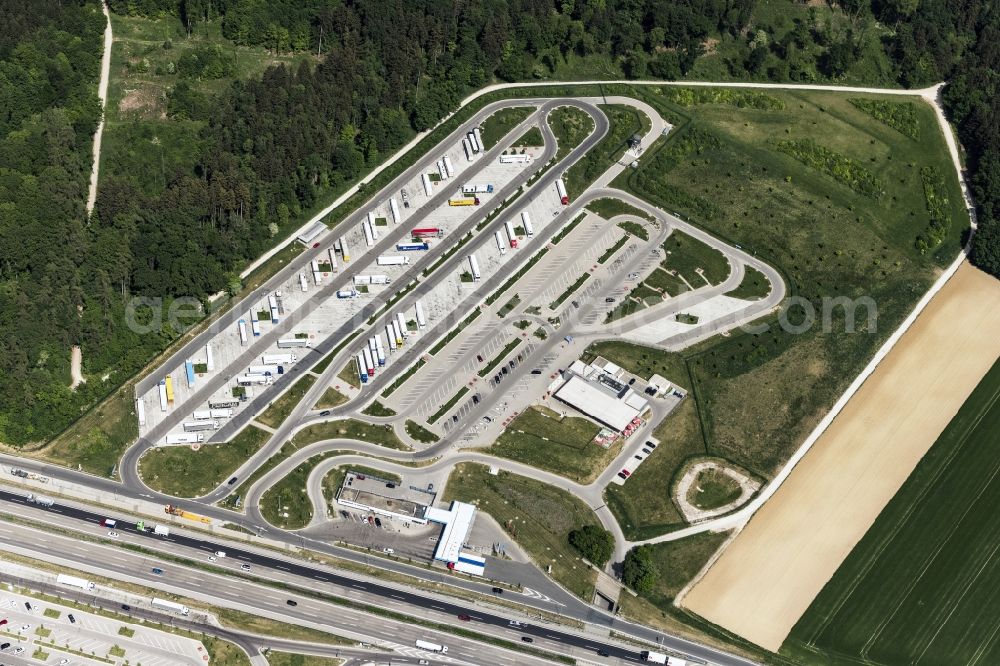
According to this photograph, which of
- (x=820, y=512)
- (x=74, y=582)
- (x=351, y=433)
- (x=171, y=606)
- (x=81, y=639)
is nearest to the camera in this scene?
(x=81, y=639)

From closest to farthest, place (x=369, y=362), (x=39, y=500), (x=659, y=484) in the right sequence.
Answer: (x=39, y=500)
(x=659, y=484)
(x=369, y=362)

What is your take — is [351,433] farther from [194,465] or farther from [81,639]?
[81,639]

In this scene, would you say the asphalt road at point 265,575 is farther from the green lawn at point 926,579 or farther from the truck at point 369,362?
the truck at point 369,362

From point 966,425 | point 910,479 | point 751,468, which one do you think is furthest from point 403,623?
point 966,425

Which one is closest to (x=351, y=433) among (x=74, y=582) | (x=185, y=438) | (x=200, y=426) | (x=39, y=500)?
(x=200, y=426)

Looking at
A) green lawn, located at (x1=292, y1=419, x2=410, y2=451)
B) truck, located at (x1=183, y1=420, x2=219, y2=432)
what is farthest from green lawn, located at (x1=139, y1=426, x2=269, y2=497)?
green lawn, located at (x1=292, y1=419, x2=410, y2=451)

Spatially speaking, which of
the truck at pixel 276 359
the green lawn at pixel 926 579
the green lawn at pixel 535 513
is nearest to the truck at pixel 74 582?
the truck at pixel 276 359

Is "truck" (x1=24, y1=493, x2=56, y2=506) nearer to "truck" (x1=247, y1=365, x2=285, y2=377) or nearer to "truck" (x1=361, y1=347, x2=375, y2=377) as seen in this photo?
"truck" (x1=247, y1=365, x2=285, y2=377)

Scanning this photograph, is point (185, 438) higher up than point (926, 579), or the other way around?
point (185, 438)
